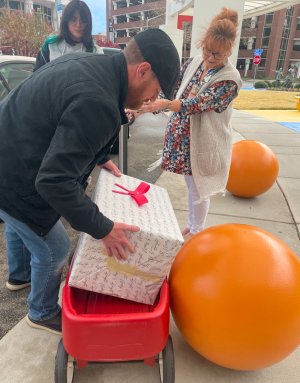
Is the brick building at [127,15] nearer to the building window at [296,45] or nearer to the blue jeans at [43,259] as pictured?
the building window at [296,45]

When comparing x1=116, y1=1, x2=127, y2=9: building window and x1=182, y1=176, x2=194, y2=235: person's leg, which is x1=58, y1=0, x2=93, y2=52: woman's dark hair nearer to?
x1=182, y1=176, x2=194, y2=235: person's leg

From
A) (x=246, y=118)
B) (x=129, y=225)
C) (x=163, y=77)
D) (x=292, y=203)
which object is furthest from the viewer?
(x=246, y=118)

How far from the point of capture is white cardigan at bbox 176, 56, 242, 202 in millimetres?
2836

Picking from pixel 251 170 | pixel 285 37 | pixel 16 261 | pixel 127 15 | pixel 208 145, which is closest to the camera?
pixel 16 261

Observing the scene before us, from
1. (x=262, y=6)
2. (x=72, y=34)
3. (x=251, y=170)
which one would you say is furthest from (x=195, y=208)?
(x=262, y=6)

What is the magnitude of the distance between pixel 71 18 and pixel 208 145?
6.73ft

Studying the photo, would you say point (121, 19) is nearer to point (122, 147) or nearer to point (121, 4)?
point (121, 4)

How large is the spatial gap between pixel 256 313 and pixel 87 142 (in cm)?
121

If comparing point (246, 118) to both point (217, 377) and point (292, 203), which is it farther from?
point (217, 377)

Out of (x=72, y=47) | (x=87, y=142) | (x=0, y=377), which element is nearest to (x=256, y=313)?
(x=87, y=142)

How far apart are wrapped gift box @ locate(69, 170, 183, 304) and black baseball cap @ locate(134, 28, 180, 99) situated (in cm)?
68

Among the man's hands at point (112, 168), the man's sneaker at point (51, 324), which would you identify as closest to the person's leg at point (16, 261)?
the man's sneaker at point (51, 324)

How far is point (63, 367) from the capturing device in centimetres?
183

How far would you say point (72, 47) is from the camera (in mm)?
3713
